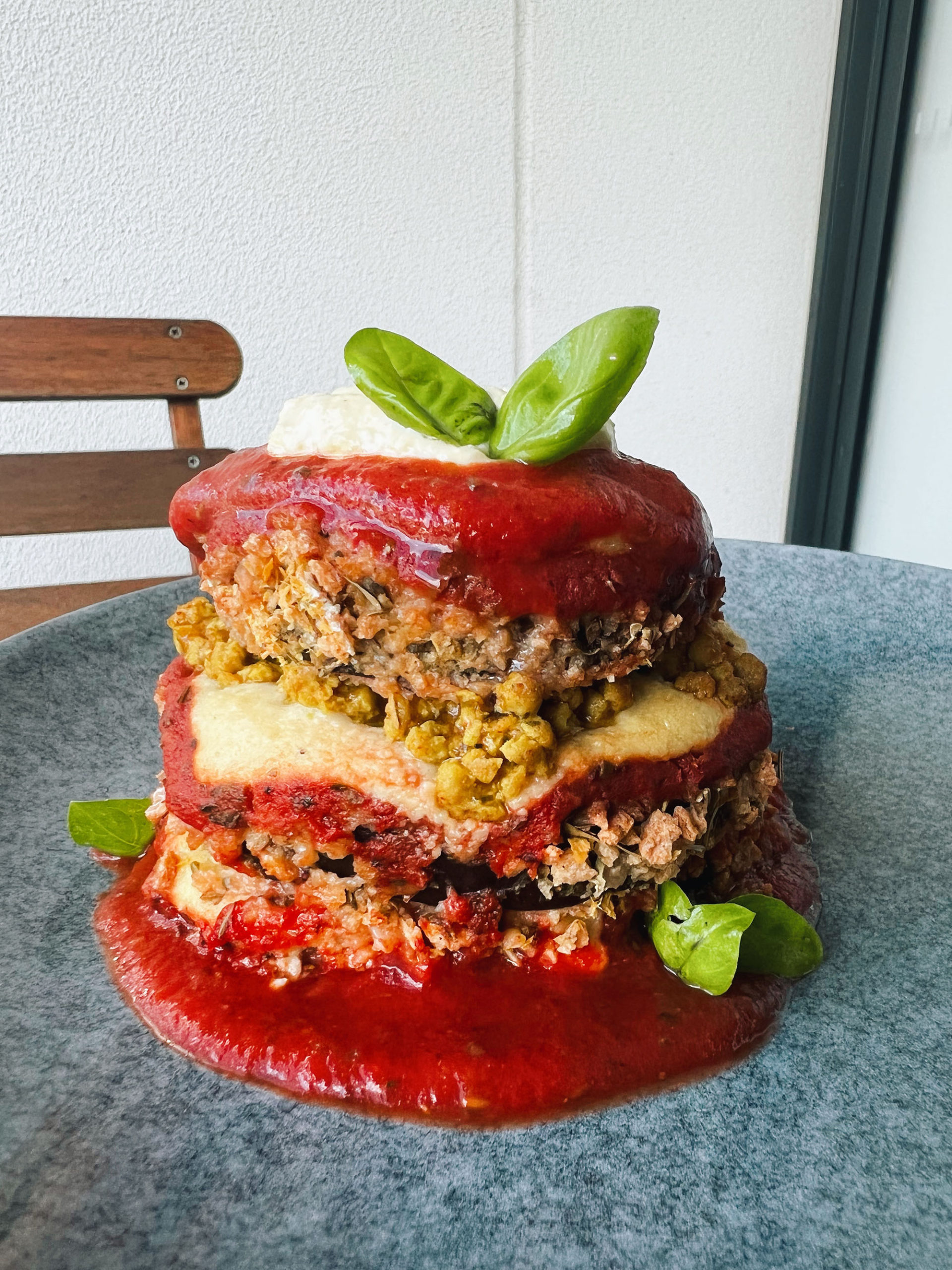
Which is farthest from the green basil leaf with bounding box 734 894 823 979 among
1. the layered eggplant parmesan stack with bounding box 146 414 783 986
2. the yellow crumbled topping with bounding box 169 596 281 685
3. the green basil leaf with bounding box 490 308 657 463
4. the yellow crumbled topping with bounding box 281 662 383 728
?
the yellow crumbled topping with bounding box 169 596 281 685

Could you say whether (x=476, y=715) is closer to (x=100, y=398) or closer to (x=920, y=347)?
(x=100, y=398)

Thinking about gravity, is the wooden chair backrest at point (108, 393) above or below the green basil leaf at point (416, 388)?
below

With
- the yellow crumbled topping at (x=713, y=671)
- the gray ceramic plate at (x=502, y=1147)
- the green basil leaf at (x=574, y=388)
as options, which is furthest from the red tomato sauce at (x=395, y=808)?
the green basil leaf at (x=574, y=388)

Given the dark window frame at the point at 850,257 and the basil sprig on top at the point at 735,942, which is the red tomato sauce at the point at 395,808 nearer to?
the basil sprig on top at the point at 735,942

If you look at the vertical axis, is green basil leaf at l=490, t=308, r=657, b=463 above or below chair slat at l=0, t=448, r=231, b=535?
above

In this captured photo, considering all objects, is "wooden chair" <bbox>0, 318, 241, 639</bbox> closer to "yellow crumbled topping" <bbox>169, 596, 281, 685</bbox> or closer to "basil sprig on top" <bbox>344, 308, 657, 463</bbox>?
"yellow crumbled topping" <bbox>169, 596, 281, 685</bbox>
